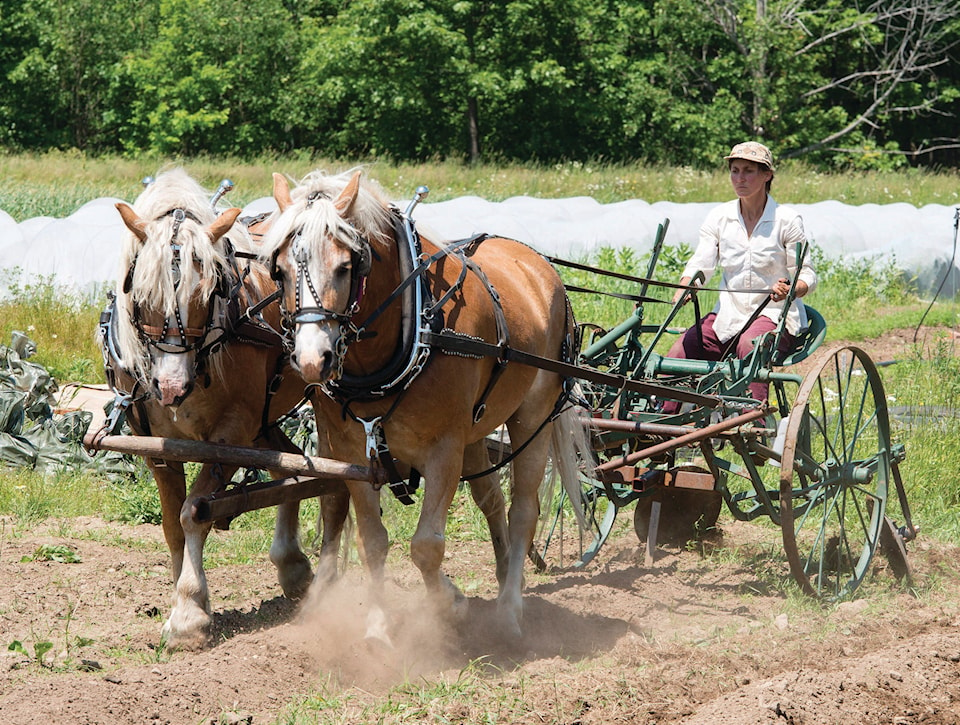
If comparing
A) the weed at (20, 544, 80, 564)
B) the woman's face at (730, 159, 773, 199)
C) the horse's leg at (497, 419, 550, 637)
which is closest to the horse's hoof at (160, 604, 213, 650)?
the horse's leg at (497, 419, 550, 637)

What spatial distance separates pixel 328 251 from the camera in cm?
389

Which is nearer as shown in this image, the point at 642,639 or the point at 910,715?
the point at 910,715

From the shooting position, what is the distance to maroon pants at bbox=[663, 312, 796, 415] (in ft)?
Answer: 19.7

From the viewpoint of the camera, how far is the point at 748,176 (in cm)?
605

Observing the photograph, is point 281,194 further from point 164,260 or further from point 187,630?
point 187,630

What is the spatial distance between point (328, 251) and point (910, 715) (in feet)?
8.97

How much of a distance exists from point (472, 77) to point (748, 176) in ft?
71.1

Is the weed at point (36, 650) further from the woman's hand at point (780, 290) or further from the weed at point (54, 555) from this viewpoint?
the woman's hand at point (780, 290)

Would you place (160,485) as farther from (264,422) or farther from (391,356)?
(391,356)

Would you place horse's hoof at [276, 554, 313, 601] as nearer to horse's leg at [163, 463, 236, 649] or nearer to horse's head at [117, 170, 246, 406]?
horse's leg at [163, 463, 236, 649]

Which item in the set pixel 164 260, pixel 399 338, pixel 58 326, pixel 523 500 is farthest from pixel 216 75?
pixel 399 338

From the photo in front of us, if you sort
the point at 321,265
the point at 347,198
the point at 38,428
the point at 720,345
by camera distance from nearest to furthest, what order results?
1. the point at 321,265
2. the point at 347,198
3. the point at 720,345
4. the point at 38,428

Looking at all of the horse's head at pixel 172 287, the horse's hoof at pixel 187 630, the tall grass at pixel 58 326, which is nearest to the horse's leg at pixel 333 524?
the horse's hoof at pixel 187 630

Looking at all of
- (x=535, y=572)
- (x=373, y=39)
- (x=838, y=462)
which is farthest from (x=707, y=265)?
(x=373, y=39)
